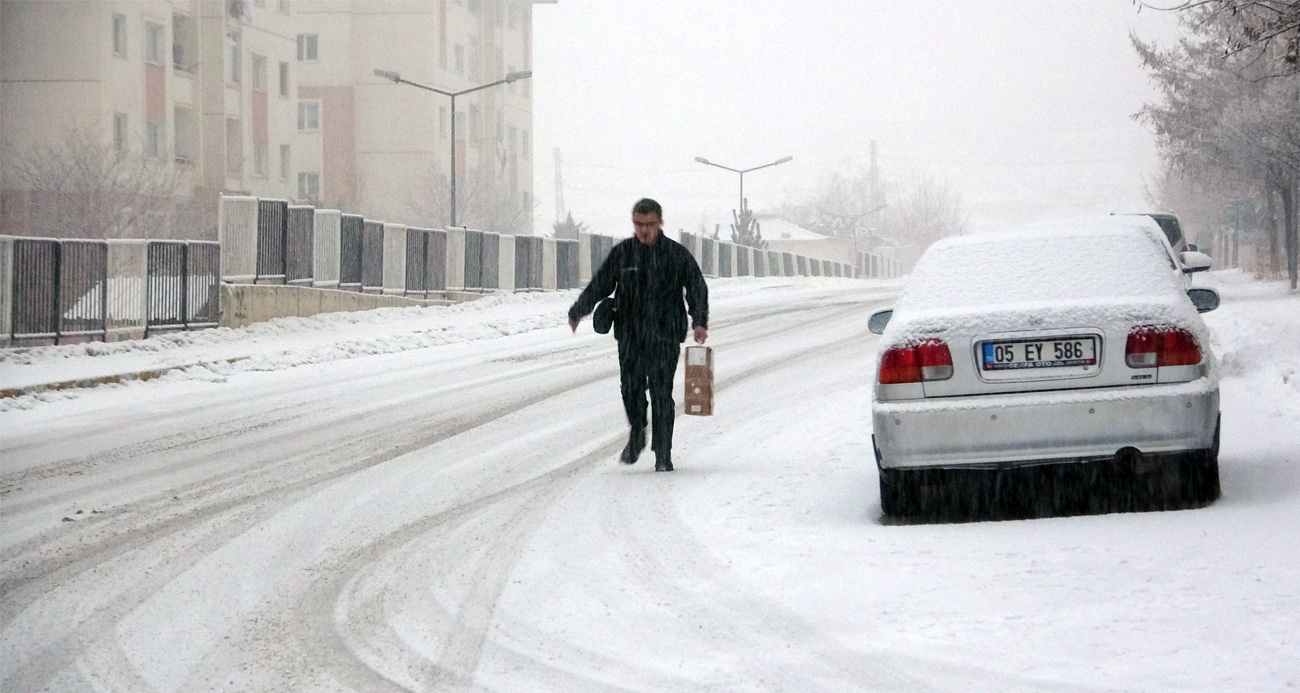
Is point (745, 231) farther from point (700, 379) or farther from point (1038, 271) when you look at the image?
point (1038, 271)

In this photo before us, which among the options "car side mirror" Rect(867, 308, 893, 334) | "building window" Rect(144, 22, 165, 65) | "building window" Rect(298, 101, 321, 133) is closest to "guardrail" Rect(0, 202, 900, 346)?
"car side mirror" Rect(867, 308, 893, 334)

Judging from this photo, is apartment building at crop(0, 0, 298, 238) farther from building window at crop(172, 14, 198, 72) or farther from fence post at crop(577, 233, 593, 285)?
fence post at crop(577, 233, 593, 285)

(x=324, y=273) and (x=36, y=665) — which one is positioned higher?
(x=324, y=273)

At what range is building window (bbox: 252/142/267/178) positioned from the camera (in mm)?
57906

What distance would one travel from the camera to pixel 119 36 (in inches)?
1858

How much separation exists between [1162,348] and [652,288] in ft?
10.9

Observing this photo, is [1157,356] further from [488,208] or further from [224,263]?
[488,208]

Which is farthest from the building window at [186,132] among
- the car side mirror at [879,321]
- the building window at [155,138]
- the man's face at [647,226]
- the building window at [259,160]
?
the car side mirror at [879,321]

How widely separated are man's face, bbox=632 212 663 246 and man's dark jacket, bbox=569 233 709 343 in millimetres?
57

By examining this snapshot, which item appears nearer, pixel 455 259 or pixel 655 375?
pixel 655 375

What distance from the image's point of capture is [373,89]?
76000mm

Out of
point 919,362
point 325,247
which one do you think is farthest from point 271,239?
point 919,362

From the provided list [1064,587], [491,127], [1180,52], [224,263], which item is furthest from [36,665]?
[491,127]

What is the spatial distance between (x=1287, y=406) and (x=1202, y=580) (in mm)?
5937
